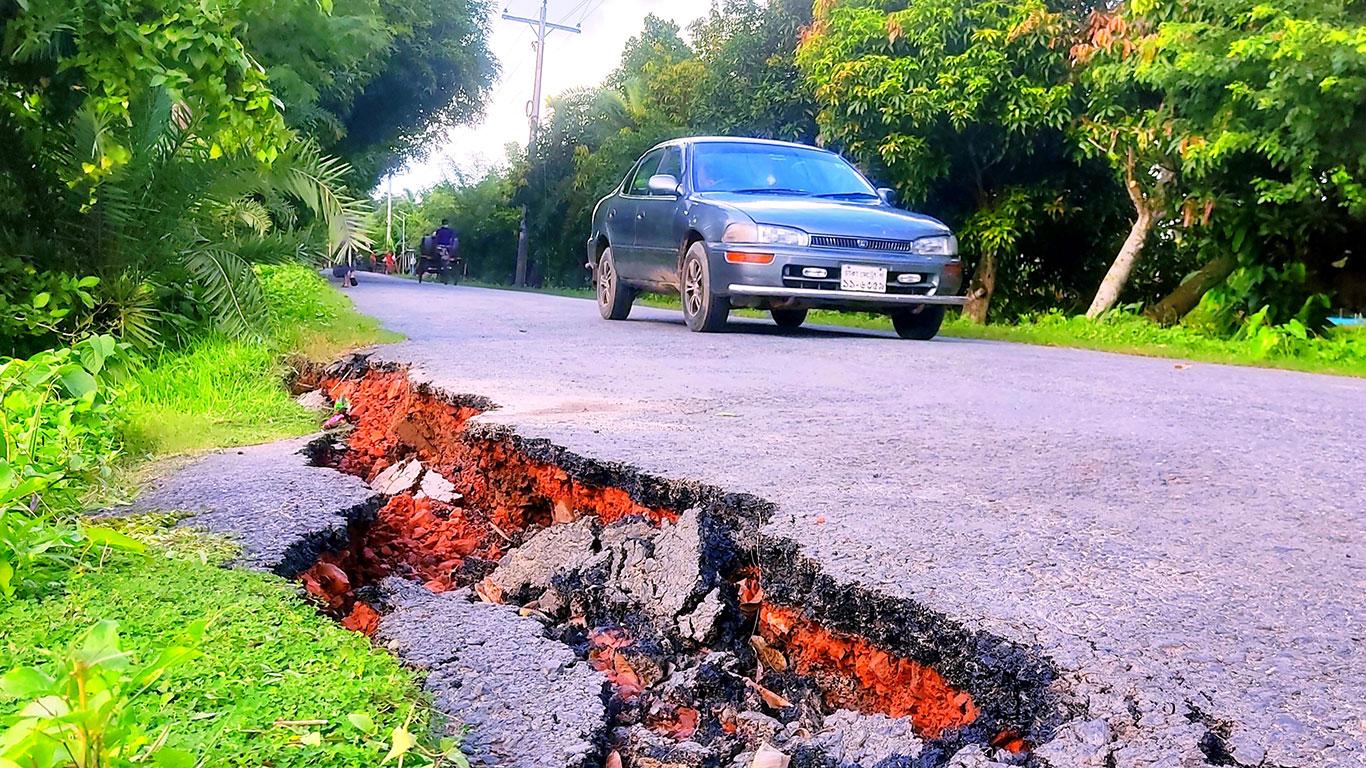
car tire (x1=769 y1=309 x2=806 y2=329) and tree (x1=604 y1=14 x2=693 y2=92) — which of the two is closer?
car tire (x1=769 y1=309 x2=806 y2=329)

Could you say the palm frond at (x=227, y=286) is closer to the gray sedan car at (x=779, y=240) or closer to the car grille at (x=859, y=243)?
the gray sedan car at (x=779, y=240)

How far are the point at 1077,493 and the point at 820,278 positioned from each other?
495 centimetres

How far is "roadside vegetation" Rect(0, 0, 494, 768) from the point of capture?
1.52 metres

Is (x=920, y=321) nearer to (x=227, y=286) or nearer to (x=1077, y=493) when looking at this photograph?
(x=227, y=286)

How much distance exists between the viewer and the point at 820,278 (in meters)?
7.97

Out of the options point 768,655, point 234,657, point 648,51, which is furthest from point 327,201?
point 648,51

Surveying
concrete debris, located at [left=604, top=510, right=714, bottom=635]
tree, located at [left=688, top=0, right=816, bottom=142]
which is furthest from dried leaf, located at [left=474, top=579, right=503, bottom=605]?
tree, located at [left=688, top=0, right=816, bottom=142]

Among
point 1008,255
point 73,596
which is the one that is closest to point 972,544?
point 73,596

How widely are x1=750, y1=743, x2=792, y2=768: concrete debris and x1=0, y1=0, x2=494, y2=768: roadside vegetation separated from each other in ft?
1.68

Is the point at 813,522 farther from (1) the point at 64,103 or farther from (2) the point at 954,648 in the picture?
(1) the point at 64,103

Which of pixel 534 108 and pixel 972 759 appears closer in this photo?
pixel 972 759

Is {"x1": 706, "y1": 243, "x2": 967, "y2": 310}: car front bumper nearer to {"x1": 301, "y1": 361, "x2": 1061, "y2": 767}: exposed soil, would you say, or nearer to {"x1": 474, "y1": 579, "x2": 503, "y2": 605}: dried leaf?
{"x1": 301, "y1": 361, "x2": 1061, "y2": 767}: exposed soil

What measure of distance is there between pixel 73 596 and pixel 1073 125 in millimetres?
11900

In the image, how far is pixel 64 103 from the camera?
584cm
